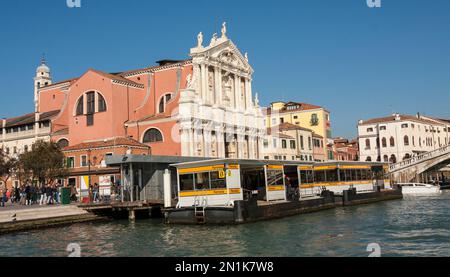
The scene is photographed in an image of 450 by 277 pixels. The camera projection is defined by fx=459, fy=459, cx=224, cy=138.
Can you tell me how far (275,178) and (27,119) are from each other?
116ft

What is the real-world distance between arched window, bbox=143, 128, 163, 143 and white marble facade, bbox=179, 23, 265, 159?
2.37 m

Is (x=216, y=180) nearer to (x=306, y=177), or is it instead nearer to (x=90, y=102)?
(x=306, y=177)

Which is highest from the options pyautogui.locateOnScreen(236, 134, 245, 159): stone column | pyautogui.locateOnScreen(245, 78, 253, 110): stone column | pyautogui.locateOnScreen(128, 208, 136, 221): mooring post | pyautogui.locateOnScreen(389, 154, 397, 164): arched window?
pyautogui.locateOnScreen(245, 78, 253, 110): stone column

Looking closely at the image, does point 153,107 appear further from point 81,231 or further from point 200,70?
point 81,231

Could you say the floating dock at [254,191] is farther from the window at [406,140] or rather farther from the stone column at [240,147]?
the window at [406,140]

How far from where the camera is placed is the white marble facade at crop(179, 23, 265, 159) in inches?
1580

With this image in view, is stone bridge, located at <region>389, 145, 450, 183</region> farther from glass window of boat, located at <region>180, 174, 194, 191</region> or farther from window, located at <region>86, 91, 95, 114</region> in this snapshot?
glass window of boat, located at <region>180, 174, 194, 191</region>

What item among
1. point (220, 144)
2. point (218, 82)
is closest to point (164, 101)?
point (218, 82)

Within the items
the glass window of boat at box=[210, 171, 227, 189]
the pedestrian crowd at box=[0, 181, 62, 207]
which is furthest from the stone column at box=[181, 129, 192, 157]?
the glass window of boat at box=[210, 171, 227, 189]

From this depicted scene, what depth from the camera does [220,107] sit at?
4362 cm

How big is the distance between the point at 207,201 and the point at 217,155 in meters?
21.5

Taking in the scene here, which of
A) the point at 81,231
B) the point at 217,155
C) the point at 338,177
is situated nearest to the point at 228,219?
the point at 81,231

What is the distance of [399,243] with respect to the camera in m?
13.0

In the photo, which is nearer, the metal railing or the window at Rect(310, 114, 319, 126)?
the metal railing
